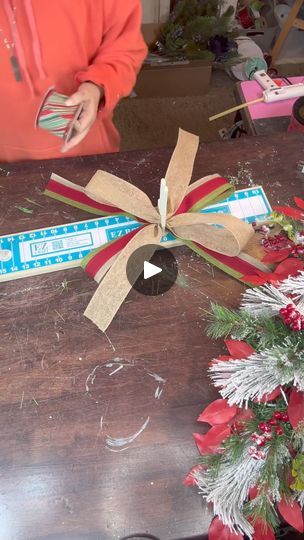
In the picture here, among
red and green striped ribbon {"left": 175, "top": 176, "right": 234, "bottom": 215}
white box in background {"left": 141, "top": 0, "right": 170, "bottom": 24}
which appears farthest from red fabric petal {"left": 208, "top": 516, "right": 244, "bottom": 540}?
white box in background {"left": 141, "top": 0, "right": 170, "bottom": 24}

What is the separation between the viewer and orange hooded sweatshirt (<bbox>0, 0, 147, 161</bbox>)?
2.40 ft

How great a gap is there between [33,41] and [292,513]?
0.76m

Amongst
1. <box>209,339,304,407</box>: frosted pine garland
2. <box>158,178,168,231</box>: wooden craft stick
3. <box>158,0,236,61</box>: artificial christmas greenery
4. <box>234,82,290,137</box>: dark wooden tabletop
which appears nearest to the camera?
<box>209,339,304,407</box>: frosted pine garland

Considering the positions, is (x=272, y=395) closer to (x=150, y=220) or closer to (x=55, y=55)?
(x=150, y=220)

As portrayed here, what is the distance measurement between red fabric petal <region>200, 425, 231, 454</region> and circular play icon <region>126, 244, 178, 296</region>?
21cm

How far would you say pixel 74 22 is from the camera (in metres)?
0.75

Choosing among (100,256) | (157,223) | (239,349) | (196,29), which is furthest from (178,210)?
(196,29)

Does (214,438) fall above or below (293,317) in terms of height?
below

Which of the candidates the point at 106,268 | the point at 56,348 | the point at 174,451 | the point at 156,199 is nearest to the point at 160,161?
the point at 156,199

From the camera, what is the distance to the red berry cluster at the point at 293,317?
20.2 inches

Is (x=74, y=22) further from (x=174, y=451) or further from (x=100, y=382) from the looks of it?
(x=174, y=451)

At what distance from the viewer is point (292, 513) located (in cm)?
53

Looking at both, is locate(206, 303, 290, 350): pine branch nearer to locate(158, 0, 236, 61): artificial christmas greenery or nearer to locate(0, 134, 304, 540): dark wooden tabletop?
locate(0, 134, 304, 540): dark wooden tabletop

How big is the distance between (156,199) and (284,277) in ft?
0.83
